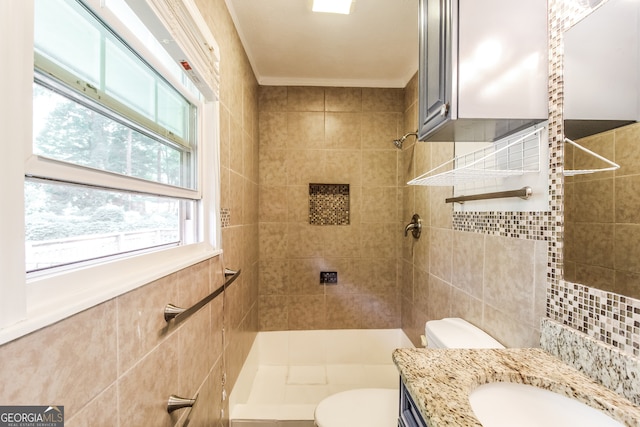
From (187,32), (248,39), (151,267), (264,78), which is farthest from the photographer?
(264,78)

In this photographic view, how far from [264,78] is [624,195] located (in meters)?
2.45

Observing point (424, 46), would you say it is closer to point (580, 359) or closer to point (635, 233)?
point (635, 233)

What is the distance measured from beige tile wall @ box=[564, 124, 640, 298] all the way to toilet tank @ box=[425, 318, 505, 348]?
47 centimetres

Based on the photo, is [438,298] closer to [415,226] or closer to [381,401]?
[415,226]

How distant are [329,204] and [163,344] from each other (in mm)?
1841

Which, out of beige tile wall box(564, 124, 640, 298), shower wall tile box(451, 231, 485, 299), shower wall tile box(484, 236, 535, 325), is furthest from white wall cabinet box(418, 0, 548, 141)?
shower wall tile box(451, 231, 485, 299)

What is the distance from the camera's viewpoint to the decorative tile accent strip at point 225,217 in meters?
1.45

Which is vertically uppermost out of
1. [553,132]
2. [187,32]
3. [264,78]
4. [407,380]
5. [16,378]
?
[264,78]

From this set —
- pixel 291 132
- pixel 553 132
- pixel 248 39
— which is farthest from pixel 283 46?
pixel 553 132

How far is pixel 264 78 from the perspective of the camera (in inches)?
95.5

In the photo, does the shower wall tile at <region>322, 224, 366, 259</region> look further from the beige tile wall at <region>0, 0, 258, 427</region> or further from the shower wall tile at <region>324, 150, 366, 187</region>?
the beige tile wall at <region>0, 0, 258, 427</region>

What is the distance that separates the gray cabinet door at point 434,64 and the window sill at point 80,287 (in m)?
1.09

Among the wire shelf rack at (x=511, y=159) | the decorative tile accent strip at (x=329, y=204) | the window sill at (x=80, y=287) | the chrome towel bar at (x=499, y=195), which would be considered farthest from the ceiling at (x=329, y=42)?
the window sill at (x=80, y=287)

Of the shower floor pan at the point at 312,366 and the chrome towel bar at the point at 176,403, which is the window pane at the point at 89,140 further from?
the shower floor pan at the point at 312,366
